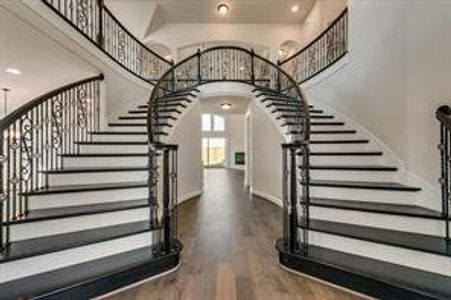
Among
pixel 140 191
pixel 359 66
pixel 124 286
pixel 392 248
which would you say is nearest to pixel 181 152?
pixel 140 191

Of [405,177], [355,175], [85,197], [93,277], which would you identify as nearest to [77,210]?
[85,197]

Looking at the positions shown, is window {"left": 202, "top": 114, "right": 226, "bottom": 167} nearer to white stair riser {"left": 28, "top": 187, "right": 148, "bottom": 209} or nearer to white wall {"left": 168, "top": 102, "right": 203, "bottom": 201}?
white wall {"left": 168, "top": 102, "right": 203, "bottom": 201}

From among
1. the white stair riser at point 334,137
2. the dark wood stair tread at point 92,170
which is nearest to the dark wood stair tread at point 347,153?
the white stair riser at point 334,137

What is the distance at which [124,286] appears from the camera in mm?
2584

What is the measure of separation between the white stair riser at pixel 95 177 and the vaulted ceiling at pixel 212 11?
22.0ft

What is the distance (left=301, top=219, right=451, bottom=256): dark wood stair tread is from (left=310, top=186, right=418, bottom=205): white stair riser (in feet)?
1.47

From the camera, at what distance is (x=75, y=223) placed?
2979 millimetres

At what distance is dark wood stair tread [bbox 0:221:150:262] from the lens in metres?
2.38

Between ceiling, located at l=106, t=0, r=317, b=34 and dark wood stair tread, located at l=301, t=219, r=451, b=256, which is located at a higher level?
ceiling, located at l=106, t=0, r=317, b=34

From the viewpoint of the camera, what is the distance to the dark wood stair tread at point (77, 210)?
2766 mm

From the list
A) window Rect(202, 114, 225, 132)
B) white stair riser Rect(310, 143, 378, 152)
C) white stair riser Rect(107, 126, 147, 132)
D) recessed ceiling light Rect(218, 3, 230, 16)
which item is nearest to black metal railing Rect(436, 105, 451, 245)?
white stair riser Rect(310, 143, 378, 152)

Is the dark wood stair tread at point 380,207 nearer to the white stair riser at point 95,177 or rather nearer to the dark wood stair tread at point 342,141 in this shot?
the dark wood stair tread at point 342,141

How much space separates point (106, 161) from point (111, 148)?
0.44 metres

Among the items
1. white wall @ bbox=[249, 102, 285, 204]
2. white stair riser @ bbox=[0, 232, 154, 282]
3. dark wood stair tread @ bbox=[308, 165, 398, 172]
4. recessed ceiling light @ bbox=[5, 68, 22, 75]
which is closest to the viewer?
white stair riser @ bbox=[0, 232, 154, 282]
